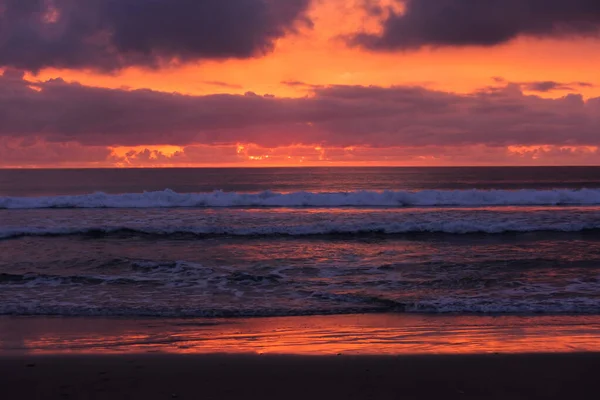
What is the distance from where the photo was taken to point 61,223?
873 inches

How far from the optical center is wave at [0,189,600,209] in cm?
3020

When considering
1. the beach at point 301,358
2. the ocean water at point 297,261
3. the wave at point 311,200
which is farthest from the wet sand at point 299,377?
the wave at point 311,200

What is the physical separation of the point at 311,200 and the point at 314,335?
78.6 ft

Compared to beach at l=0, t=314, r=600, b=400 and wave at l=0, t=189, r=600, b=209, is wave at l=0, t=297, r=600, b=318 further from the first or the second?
wave at l=0, t=189, r=600, b=209

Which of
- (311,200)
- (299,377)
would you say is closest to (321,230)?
A: (311,200)

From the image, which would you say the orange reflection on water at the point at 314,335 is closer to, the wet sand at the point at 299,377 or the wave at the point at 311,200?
the wet sand at the point at 299,377

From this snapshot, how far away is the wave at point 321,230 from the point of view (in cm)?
1920

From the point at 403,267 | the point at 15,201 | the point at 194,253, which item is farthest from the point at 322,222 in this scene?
the point at 15,201

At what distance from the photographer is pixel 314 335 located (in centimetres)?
734

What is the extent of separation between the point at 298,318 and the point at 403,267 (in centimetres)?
514

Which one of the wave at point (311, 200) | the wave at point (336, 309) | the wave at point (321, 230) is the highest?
the wave at point (311, 200)

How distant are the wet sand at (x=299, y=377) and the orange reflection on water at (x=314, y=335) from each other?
0.32m

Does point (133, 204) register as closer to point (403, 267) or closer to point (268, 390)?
point (403, 267)

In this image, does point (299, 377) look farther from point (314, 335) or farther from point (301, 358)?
point (314, 335)
